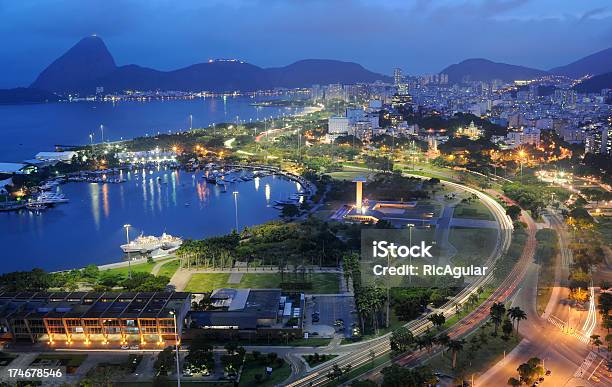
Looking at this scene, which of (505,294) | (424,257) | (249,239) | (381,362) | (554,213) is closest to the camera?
(381,362)

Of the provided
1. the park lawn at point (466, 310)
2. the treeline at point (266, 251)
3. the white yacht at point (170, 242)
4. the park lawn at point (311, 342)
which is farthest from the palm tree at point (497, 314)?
the white yacht at point (170, 242)

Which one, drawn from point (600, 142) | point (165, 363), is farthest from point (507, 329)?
point (600, 142)

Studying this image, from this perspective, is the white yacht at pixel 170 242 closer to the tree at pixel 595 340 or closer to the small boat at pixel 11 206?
the small boat at pixel 11 206

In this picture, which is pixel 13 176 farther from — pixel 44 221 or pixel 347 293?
pixel 347 293

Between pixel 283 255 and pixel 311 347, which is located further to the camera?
pixel 283 255

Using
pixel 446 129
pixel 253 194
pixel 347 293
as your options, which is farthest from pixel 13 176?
pixel 446 129
